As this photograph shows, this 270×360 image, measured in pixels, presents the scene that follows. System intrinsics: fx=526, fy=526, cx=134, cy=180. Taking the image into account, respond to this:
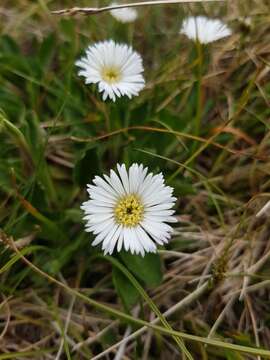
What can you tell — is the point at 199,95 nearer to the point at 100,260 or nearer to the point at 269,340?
the point at 100,260

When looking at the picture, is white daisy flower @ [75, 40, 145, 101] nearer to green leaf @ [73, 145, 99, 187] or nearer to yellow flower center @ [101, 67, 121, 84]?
yellow flower center @ [101, 67, 121, 84]

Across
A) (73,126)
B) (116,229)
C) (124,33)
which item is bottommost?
(116,229)

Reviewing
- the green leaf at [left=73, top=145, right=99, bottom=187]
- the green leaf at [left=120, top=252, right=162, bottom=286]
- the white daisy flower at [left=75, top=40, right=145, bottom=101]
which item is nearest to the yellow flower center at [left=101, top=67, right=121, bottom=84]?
the white daisy flower at [left=75, top=40, right=145, bottom=101]

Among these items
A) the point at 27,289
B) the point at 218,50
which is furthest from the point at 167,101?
the point at 27,289

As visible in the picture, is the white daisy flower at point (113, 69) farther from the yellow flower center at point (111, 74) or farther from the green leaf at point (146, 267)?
the green leaf at point (146, 267)

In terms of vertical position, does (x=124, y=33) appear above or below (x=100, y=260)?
above

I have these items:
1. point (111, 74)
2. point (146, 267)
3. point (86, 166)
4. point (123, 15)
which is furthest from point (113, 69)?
point (146, 267)

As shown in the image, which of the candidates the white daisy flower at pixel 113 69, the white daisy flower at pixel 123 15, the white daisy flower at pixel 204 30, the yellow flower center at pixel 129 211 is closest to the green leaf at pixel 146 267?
the yellow flower center at pixel 129 211
